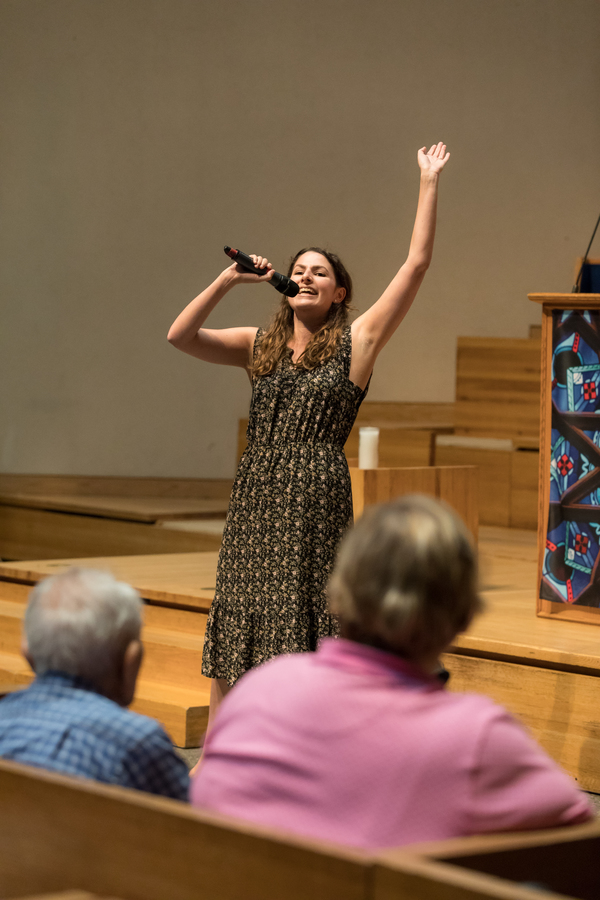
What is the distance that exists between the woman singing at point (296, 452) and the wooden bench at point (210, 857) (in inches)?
53.8

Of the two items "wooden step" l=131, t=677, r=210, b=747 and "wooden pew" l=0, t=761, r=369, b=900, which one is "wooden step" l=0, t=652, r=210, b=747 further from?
"wooden pew" l=0, t=761, r=369, b=900

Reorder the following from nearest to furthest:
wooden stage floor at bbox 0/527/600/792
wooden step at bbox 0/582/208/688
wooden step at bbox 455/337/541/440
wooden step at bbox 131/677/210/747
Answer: wooden stage floor at bbox 0/527/600/792 < wooden step at bbox 131/677/210/747 < wooden step at bbox 0/582/208/688 < wooden step at bbox 455/337/541/440

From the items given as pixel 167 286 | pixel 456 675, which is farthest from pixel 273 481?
pixel 167 286

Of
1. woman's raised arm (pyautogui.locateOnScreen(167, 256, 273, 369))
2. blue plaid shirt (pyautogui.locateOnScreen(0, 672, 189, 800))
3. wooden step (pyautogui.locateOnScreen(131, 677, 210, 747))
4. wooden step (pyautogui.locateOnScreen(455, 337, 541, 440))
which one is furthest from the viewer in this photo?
wooden step (pyautogui.locateOnScreen(455, 337, 541, 440))

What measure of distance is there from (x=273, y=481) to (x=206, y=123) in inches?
179

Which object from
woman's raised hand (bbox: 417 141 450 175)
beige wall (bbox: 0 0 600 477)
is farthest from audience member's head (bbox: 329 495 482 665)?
beige wall (bbox: 0 0 600 477)

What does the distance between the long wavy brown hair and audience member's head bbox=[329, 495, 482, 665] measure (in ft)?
4.80

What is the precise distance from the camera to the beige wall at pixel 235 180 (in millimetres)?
6449

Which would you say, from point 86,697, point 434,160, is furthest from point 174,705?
point 86,697

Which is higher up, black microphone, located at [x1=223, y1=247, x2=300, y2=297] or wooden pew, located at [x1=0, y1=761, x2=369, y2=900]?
black microphone, located at [x1=223, y1=247, x2=300, y2=297]

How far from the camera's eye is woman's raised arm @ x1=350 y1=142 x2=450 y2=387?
2.50m

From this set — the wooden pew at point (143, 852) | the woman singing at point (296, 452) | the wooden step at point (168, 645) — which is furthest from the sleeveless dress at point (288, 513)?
the wooden pew at point (143, 852)

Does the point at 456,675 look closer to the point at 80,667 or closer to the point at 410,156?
the point at 80,667

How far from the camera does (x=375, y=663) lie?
3.76 feet
